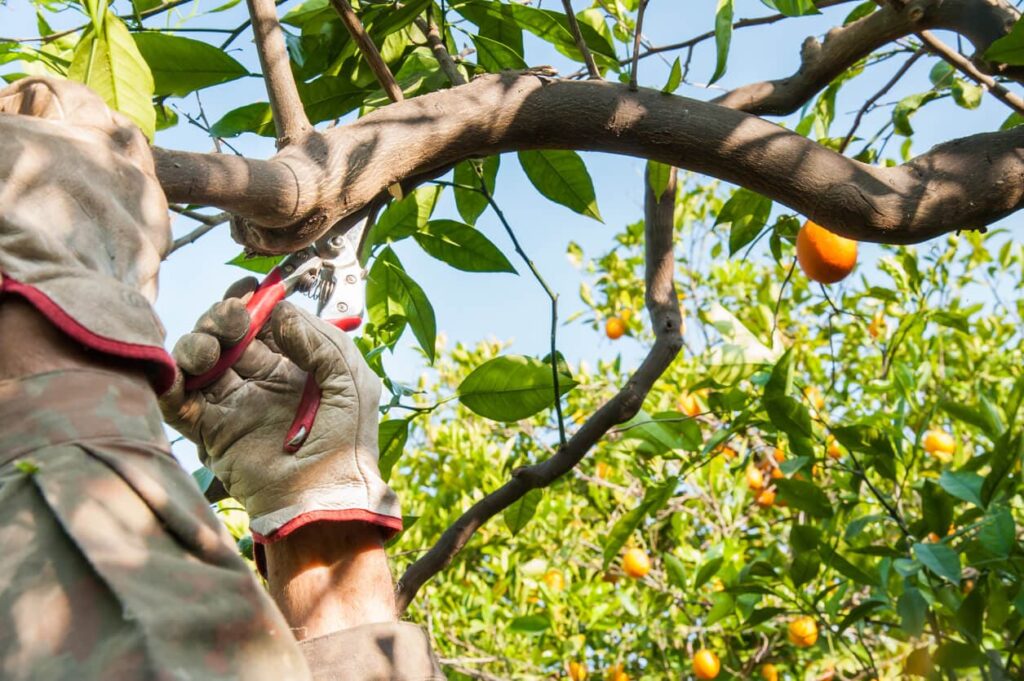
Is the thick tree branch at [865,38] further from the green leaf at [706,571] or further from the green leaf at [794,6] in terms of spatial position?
the green leaf at [706,571]

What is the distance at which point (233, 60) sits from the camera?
1.54 metres

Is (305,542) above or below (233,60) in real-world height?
below

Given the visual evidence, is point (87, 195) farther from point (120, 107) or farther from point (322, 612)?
point (322, 612)

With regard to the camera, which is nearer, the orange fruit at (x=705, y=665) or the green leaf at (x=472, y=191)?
the green leaf at (x=472, y=191)

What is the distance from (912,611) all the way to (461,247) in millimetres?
879

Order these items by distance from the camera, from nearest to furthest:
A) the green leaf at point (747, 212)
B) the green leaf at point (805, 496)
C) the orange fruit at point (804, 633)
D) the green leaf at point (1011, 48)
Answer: the green leaf at point (1011, 48) < the green leaf at point (747, 212) < the green leaf at point (805, 496) < the orange fruit at point (804, 633)

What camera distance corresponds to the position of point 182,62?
4.98 ft

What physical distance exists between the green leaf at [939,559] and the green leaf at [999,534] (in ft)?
0.18

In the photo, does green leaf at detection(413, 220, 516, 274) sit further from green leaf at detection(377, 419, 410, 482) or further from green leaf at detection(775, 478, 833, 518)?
green leaf at detection(775, 478, 833, 518)

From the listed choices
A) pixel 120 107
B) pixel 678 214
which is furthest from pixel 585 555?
pixel 120 107

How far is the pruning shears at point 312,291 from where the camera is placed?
4.09 ft

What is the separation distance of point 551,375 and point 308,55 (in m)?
0.57

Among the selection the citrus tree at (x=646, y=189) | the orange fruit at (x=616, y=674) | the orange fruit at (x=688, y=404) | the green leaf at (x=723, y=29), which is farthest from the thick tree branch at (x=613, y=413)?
the orange fruit at (x=688, y=404)

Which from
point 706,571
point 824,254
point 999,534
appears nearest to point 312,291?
point 824,254
